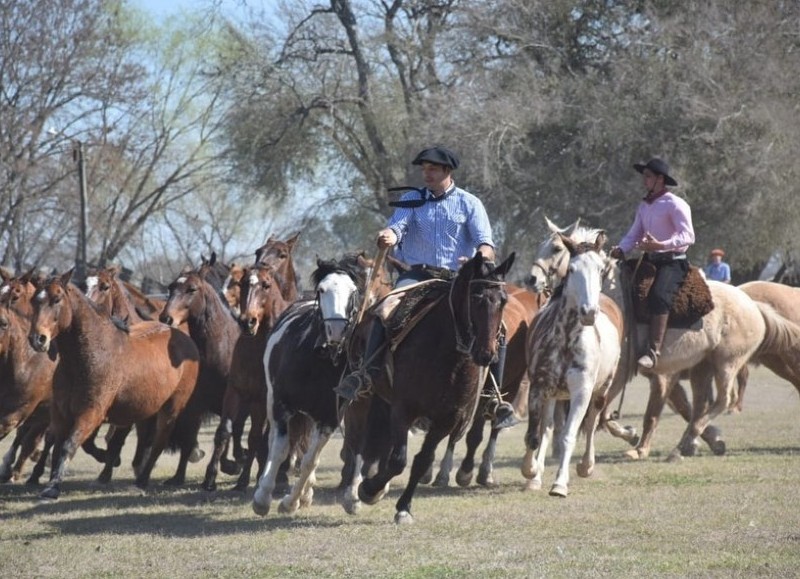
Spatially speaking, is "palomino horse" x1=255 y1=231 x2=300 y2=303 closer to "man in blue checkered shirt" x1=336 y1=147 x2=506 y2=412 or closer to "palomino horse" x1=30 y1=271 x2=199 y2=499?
"palomino horse" x1=30 y1=271 x2=199 y2=499

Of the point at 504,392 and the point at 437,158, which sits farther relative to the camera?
the point at 504,392

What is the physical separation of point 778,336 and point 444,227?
6.10 m

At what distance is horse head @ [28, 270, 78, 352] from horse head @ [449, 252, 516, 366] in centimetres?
360

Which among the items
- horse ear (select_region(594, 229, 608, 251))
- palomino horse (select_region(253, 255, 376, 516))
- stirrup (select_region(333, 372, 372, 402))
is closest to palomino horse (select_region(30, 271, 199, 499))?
palomino horse (select_region(253, 255, 376, 516))

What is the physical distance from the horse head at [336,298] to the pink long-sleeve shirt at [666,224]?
12.1ft

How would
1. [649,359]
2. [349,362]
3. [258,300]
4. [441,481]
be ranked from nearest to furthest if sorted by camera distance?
[349,362]
[258,300]
[441,481]
[649,359]

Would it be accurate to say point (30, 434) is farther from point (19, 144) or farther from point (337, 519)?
point (19, 144)

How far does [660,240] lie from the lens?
43.5 feet

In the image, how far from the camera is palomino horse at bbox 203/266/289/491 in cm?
1198

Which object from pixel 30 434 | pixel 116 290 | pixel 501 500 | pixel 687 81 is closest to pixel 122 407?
pixel 30 434

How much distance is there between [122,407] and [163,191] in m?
32.6

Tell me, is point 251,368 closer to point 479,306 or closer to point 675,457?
point 479,306

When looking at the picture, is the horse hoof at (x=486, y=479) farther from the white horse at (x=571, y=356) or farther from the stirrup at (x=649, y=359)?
the stirrup at (x=649, y=359)

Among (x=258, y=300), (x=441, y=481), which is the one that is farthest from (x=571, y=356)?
(x=258, y=300)
